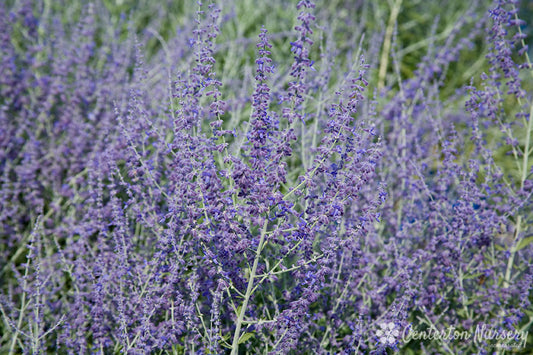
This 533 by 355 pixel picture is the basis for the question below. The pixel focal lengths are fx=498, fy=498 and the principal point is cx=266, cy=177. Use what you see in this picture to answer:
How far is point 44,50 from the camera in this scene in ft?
13.8

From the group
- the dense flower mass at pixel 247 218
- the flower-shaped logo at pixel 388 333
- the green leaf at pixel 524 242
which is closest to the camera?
the dense flower mass at pixel 247 218

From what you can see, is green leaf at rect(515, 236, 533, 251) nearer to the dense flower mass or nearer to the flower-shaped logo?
the dense flower mass

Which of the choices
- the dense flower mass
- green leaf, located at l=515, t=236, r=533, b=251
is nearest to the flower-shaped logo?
the dense flower mass

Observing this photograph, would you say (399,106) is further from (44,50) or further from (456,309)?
(44,50)

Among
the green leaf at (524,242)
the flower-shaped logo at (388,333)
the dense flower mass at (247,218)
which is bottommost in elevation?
the flower-shaped logo at (388,333)

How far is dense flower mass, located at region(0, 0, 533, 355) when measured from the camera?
212 cm

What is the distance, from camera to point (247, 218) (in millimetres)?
2295

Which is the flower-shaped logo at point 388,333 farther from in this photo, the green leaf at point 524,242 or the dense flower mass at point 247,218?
the green leaf at point 524,242

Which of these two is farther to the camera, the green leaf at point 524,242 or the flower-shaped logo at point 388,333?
the green leaf at point 524,242

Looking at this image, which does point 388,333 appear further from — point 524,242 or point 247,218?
point 524,242

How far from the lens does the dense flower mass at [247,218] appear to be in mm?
2125

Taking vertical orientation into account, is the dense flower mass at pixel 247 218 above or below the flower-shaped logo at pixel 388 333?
above

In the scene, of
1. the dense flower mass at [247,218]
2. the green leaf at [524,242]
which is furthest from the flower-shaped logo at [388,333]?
the green leaf at [524,242]

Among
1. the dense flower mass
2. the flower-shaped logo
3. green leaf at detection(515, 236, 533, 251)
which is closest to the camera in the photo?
the dense flower mass
